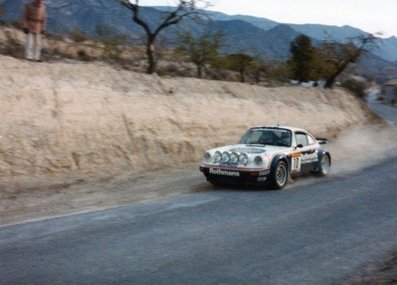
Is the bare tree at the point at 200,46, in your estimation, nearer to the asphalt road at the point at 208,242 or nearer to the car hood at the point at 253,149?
the car hood at the point at 253,149

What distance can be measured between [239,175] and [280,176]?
1.15 metres

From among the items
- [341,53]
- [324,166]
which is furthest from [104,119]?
[341,53]

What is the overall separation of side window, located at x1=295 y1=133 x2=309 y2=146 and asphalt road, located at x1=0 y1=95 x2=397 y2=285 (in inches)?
113

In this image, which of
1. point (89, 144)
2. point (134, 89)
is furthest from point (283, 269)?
point (134, 89)

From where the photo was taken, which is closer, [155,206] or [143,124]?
[155,206]

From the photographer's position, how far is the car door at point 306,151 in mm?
13406

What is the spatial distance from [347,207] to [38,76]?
9.92 metres

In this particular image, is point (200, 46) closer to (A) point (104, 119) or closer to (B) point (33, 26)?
(B) point (33, 26)

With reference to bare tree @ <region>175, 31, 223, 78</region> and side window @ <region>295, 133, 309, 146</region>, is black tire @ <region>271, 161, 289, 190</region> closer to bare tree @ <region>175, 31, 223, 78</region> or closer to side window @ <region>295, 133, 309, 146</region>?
side window @ <region>295, 133, 309, 146</region>

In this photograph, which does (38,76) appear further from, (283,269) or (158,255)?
(283,269)

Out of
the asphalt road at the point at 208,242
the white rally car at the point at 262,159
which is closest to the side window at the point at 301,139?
the white rally car at the point at 262,159

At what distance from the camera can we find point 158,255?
6.71 meters

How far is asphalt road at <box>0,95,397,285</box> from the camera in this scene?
603 centimetres

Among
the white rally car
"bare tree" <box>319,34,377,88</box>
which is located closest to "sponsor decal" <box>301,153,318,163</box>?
the white rally car
